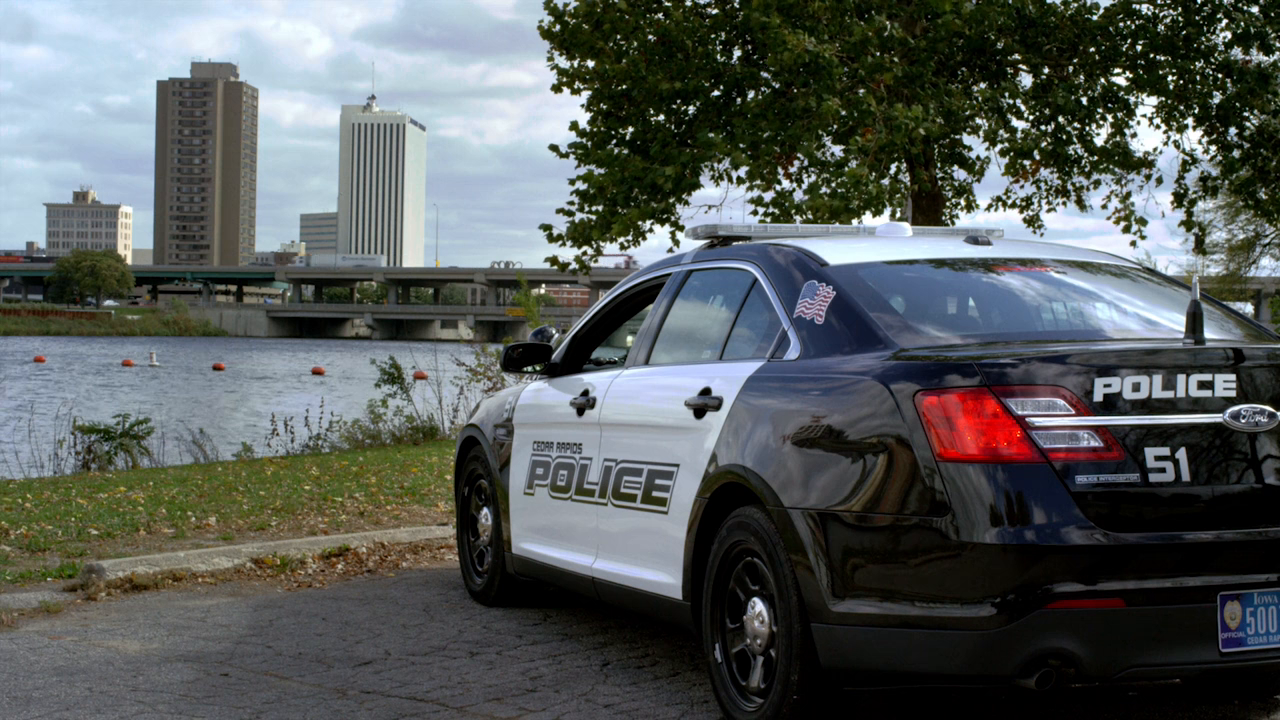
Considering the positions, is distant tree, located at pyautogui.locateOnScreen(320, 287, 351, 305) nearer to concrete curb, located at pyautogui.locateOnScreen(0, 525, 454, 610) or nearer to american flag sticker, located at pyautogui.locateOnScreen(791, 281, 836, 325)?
concrete curb, located at pyautogui.locateOnScreen(0, 525, 454, 610)

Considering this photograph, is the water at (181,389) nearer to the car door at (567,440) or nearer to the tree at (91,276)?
the car door at (567,440)

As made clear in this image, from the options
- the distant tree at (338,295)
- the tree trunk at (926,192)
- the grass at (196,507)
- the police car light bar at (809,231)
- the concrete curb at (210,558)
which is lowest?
the grass at (196,507)

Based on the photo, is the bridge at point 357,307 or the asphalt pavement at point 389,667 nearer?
the asphalt pavement at point 389,667

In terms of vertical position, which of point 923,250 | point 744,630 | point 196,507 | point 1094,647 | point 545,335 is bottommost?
point 196,507

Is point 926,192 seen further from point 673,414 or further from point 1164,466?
point 1164,466

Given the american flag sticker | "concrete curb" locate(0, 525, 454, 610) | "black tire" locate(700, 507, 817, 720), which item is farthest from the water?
the american flag sticker

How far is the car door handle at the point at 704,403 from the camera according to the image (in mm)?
4527

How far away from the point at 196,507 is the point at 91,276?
12429 cm

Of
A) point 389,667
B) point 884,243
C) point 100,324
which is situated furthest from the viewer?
point 100,324

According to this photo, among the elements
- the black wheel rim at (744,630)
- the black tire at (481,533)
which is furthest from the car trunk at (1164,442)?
the black tire at (481,533)

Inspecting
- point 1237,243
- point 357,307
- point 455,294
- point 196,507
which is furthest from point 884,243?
point 455,294

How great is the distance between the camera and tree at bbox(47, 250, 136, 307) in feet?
406

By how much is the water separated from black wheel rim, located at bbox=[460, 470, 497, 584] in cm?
1159

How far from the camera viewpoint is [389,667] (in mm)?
5559
